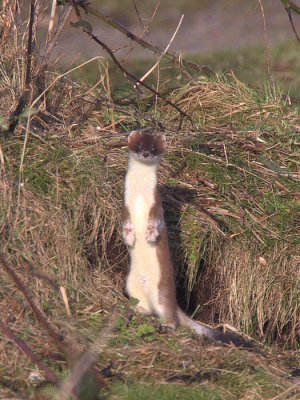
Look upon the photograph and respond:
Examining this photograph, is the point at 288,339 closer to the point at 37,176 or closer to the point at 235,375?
the point at 235,375

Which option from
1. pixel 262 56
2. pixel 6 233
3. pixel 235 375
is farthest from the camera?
pixel 262 56

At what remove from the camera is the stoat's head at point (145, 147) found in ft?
16.7

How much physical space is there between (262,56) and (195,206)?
256 inches

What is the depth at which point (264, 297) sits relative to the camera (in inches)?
223

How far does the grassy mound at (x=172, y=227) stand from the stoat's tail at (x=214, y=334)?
0.15 m

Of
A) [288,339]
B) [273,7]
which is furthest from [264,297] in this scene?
[273,7]

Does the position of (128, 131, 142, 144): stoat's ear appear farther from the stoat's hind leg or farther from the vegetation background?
the stoat's hind leg

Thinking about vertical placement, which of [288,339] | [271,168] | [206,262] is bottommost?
[288,339]

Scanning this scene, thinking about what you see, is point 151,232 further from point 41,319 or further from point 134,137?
point 41,319

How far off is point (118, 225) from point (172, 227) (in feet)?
1.25

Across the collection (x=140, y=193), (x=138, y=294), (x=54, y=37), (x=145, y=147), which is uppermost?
(x=54, y=37)

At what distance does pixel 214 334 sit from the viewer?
199 inches

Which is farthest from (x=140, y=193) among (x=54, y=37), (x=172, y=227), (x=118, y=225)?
(x=54, y=37)

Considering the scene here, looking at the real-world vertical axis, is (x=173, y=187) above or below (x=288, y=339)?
above
